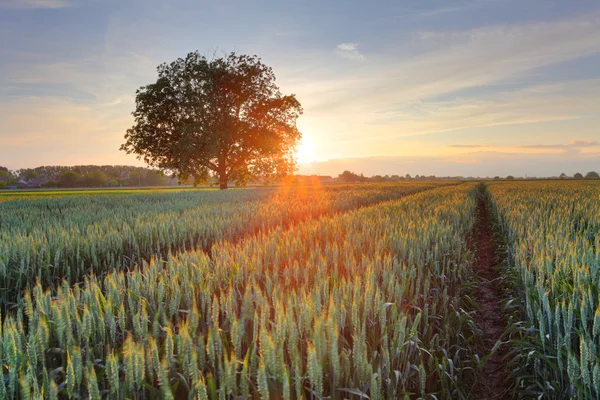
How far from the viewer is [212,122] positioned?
32.9 meters

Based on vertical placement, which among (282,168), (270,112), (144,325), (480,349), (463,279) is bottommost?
(480,349)

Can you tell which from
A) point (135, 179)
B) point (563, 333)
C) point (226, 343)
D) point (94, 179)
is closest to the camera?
point (226, 343)

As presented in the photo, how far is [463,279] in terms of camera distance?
244 inches

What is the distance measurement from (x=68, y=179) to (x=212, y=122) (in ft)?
333

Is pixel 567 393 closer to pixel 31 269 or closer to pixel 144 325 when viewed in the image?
pixel 144 325

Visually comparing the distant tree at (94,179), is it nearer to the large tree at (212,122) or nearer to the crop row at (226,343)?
the large tree at (212,122)

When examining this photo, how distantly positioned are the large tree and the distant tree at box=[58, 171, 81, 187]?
94407 millimetres

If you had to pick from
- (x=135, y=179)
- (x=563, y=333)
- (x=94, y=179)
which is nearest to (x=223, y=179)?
(x=563, y=333)

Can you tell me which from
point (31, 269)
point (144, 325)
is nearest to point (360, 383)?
point (144, 325)

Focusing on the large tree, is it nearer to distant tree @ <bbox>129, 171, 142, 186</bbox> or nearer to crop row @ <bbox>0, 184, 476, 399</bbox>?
crop row @ <bbox>0, 184, 476, 399</bbox>

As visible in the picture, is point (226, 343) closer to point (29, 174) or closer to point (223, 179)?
point (223, 179)

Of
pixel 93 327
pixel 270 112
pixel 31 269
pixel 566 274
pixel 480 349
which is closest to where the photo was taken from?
pixel 93 327

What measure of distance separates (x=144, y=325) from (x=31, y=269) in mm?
4646

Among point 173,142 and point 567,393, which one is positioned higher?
point 173,142
